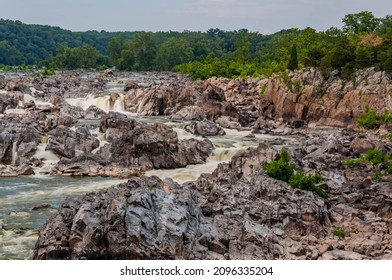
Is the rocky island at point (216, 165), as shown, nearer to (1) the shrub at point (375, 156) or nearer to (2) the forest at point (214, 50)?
(1) the shrub at point (375, 156)

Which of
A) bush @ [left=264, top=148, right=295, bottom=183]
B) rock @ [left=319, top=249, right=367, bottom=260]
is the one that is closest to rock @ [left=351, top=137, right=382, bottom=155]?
bush @ [left=264, top=148, right=295, bottom=183]

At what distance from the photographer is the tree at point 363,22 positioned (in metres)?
53.3

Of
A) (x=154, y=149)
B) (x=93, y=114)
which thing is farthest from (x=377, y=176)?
(x=93, y=114)

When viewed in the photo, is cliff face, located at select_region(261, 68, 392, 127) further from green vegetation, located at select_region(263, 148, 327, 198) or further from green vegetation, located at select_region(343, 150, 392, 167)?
green vegetation, located at select_region(263, 148, 327, 198)

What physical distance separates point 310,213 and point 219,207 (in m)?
2.84

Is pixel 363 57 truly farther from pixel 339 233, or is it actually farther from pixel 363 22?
pixel 339 233

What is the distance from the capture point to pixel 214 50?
112562 millimetres

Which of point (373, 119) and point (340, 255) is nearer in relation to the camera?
point (340, 255)

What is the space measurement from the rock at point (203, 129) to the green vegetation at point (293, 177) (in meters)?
13.0

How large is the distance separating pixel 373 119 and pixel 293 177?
17.6 m

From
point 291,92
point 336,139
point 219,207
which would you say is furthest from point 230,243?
point 291,92

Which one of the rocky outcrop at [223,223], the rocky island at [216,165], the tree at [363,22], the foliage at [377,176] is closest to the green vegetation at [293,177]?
the rocky island at [216,165]

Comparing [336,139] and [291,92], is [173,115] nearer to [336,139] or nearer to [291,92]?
[291,92]

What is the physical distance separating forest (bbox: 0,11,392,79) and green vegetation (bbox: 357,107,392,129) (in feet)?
11.4
